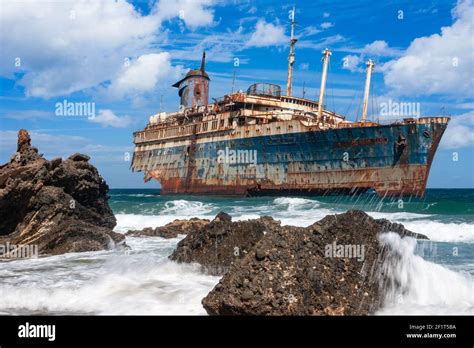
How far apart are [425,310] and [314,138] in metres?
30.7

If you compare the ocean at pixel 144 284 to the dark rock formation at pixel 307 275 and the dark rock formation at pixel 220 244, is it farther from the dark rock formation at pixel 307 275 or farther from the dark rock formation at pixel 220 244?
the dark rock formation at pixel 307 275

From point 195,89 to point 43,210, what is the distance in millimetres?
46276

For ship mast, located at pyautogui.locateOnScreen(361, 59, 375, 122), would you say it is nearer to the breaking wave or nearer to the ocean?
the ocean

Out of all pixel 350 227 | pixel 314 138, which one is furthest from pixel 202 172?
pixel 350 227

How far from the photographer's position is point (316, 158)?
37375 millimetres

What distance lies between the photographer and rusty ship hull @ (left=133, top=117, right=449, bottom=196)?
34.0 m

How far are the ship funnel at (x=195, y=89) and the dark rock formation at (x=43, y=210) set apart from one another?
4376 cm

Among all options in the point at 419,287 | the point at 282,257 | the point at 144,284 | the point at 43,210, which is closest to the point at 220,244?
the point at 144,284

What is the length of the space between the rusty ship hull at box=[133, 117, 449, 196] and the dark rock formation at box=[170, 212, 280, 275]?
2725 centimetres

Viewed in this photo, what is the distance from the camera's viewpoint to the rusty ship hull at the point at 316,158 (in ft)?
112

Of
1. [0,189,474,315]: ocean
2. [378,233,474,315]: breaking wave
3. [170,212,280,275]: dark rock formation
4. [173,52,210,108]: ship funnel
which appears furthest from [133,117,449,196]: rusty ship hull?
[378,233,474,315]: breaking wave

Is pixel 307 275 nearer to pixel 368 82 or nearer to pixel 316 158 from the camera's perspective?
pixel 316 158

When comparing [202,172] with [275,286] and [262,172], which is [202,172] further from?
[275,286]
